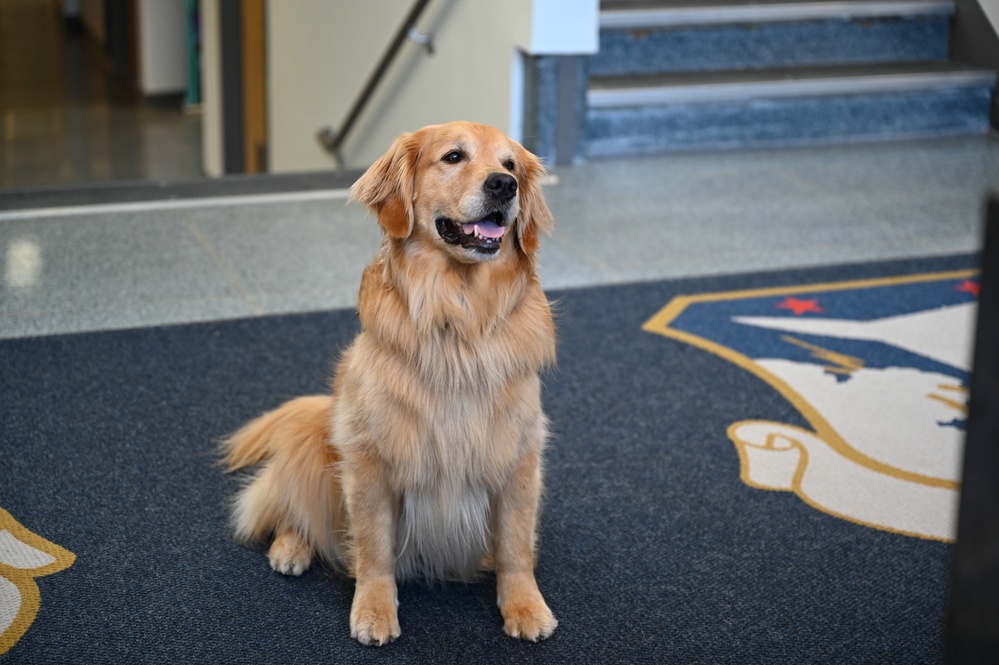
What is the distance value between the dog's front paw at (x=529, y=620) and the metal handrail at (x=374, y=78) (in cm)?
321

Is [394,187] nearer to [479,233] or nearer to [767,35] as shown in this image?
[479,233]

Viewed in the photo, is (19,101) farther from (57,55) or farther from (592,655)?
(592,655)

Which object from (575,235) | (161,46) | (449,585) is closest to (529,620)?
(449,585)

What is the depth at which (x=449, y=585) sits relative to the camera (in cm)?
191

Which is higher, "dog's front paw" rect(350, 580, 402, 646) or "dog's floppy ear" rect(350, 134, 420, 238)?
"dog's floppy ear" rect(350, 134, 420, 238)

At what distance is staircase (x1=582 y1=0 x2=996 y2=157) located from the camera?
428 cm

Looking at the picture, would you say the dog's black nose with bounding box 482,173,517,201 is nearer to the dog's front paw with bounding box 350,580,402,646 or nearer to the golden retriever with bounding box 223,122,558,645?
the golden retriever with bounding box 223,122,558,645

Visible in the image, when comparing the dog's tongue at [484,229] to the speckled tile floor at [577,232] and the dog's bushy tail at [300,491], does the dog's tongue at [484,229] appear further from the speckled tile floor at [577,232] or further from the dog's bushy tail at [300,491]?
the speckled tile floor at [577,232]

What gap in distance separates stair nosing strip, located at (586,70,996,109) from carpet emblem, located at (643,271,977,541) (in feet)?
4.26

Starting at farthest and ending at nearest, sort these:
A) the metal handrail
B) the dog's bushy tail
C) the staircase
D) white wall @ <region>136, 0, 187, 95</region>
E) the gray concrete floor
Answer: white wall @ <region>136, 0, 187, 95</region> → the metal handrail → the staircase → the gray concrete floor → the dog's bushy tail

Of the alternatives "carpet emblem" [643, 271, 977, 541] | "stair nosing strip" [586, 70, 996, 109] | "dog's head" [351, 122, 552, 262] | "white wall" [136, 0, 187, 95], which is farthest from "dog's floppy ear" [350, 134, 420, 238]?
"white wall" [136, 0, 187, 95]

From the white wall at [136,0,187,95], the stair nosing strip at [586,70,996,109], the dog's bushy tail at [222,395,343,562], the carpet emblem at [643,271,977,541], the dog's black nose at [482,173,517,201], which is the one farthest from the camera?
the white wall at [136,0,187,95]

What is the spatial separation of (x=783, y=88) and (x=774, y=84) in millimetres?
54

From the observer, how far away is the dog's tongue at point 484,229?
1.68m
